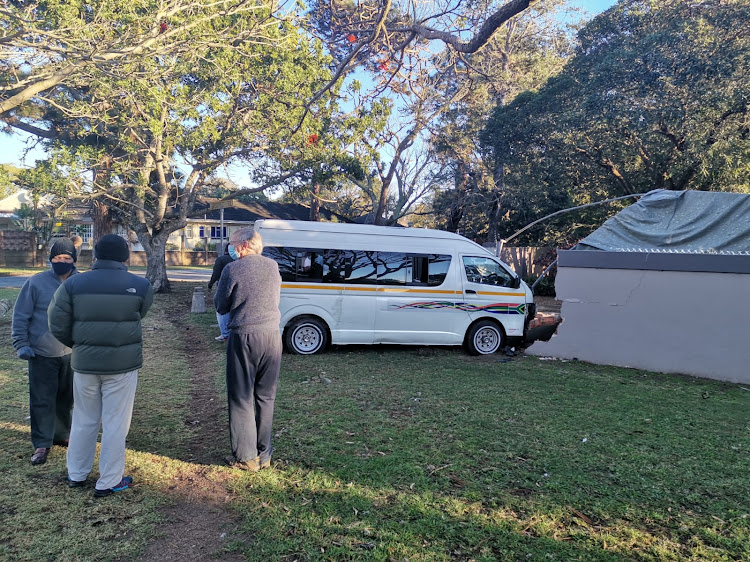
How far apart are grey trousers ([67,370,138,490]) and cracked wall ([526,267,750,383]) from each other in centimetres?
749

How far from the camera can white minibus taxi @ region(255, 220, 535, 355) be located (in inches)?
340

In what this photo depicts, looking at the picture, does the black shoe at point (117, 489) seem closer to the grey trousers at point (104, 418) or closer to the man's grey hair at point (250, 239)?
the grey trousers at point (104, 418)

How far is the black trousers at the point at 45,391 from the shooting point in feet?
13.5

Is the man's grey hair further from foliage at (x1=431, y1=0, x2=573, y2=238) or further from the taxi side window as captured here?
foliage at (x1=431, y1=0, x2=573, y2=238)

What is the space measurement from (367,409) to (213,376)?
2.67 m

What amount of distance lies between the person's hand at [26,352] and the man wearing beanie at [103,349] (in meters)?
0.66

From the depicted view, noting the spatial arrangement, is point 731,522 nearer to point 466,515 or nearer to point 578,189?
point 466,515

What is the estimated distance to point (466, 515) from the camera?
349 cm

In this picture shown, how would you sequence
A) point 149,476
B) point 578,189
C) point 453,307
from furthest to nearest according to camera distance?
point 578,189, point 453,307, point 149,476

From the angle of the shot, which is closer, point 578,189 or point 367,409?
point 367,409

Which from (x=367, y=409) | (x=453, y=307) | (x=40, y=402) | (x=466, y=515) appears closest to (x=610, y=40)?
(x=453, y=307)

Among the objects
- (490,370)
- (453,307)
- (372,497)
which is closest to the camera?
(372,497)

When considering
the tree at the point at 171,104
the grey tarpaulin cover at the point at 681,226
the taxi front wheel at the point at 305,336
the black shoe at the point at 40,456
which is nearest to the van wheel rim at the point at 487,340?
the grey tarpaulin cover at the point at 681,226

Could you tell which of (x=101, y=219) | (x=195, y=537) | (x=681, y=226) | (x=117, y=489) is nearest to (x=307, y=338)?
(x=117, y=489)
